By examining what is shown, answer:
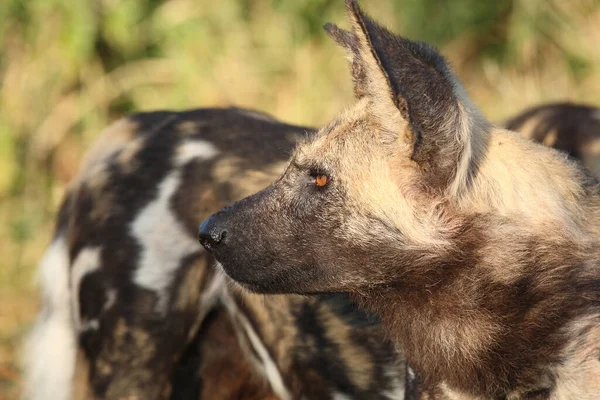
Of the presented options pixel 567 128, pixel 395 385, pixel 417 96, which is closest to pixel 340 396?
pixel 395 385

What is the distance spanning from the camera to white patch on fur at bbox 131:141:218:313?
9.05 feet

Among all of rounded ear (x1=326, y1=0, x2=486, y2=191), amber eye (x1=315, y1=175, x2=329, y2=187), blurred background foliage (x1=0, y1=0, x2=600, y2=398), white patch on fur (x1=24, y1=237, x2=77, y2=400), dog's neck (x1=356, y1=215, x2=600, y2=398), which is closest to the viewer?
rounded ear (x1=326, y1=0, x2=486, y2=191)

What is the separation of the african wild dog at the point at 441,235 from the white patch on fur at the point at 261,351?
1.67 feet

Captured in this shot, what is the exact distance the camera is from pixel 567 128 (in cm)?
353

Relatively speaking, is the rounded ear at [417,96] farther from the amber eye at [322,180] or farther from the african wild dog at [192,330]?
the african wild dog at [192,330]

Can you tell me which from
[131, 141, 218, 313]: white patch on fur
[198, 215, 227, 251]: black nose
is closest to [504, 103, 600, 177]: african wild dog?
[131, 141, 218, 313]: white patch on fur

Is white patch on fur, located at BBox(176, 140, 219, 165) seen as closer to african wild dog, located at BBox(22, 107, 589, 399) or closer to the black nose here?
african wild dog, located at BBox(22, 107, 589, 399)

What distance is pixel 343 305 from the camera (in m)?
2.71

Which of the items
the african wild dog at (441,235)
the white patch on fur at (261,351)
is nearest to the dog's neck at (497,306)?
the african wild dog at (441,235)

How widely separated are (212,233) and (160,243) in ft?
1.73

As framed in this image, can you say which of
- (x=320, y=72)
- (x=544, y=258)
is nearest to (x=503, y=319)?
(x=544, y=258)

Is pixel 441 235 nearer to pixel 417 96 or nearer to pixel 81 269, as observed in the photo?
pixel 417 96

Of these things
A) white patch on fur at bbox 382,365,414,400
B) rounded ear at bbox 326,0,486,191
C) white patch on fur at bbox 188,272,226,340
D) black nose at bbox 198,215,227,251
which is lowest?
white patch on fur at bbox 382,365,414,400

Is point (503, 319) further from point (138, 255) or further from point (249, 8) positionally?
point (249, 8)
